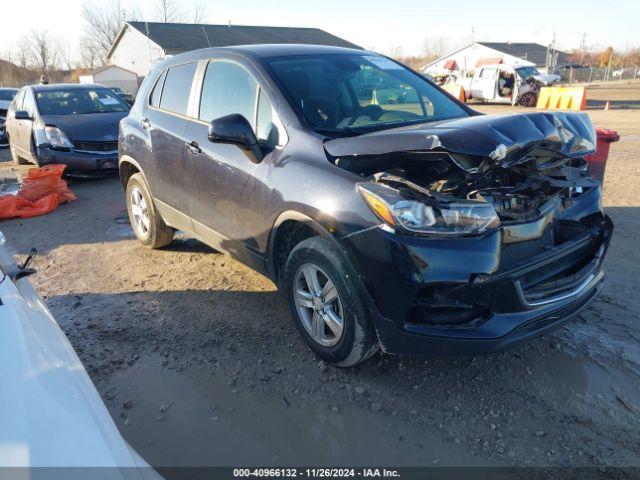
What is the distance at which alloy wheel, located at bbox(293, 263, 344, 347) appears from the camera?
3.03 meters

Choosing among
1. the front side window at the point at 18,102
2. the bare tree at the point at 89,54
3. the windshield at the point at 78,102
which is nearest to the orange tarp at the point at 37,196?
the windshield at the point at 78,102

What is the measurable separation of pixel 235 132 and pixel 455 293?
5.61 feet

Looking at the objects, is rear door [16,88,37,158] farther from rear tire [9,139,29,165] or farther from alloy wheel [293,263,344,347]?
alloy wheel [293,263,344,347]

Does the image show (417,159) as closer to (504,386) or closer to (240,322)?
(504,386)

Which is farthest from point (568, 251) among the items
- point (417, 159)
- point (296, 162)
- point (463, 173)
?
point (296, 162)

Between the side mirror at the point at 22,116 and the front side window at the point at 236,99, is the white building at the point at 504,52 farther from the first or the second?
the front side window at the point at 236,99

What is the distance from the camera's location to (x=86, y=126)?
28.7ft

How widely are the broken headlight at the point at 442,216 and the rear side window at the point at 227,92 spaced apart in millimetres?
1524

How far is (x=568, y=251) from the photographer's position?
3.00m

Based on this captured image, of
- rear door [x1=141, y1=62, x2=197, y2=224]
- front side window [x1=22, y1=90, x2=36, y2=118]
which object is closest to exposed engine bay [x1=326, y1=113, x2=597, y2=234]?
rear door [x1=141, y1=62, x2=197, y2=224]

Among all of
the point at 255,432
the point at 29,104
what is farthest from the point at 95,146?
the point at 255,432

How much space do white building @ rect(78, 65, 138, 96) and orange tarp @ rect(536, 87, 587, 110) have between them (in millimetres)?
33894

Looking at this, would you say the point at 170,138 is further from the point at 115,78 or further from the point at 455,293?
the point at 115,78

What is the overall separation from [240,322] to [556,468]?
2270 mm
